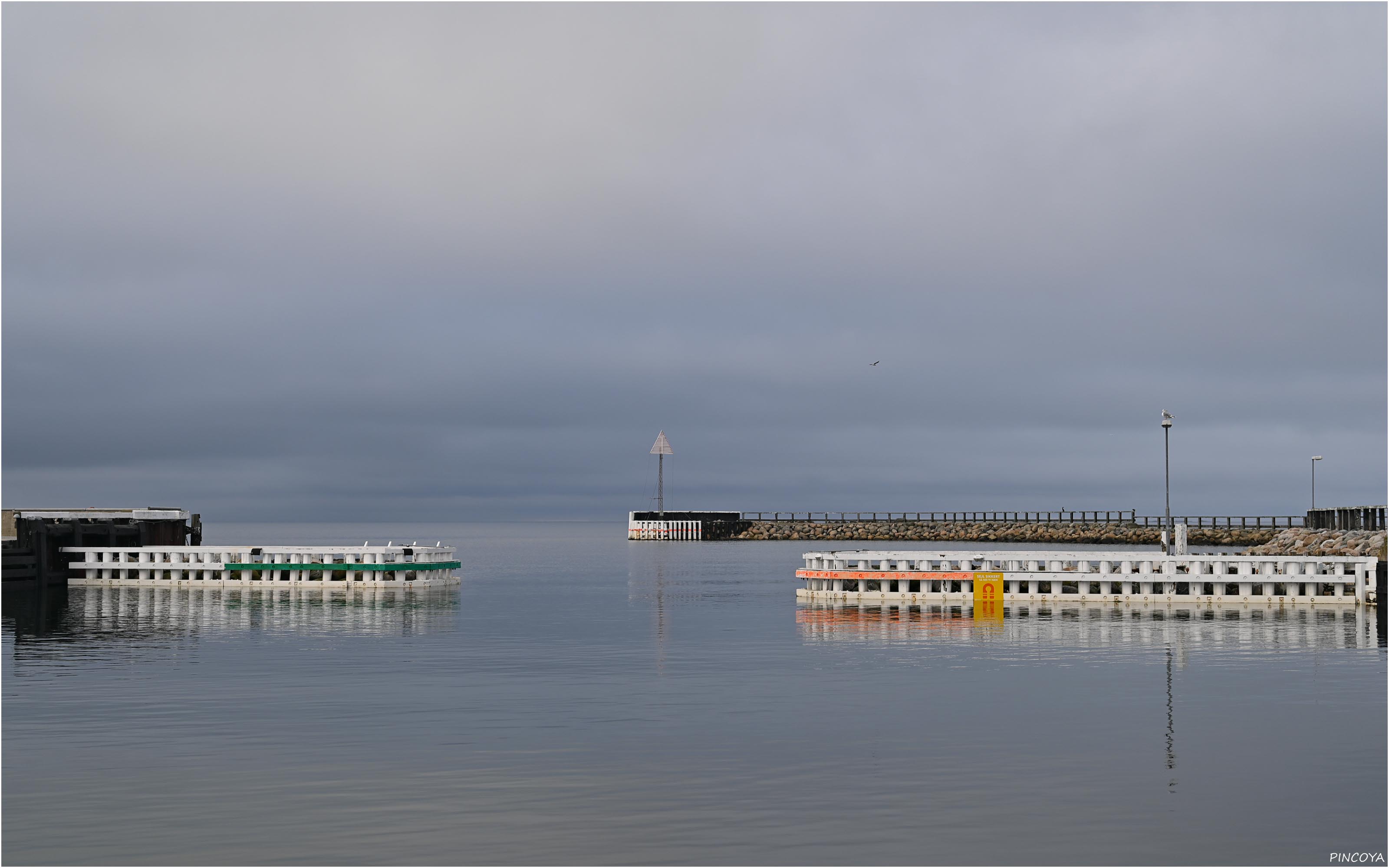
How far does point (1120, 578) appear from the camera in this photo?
64.5 metres

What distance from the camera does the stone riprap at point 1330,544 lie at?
85.0 meters

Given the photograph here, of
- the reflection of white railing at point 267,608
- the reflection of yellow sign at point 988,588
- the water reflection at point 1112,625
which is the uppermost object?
the reflection of yellow sign at point 988,588

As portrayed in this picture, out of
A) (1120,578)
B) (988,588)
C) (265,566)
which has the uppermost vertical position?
(1120,578)

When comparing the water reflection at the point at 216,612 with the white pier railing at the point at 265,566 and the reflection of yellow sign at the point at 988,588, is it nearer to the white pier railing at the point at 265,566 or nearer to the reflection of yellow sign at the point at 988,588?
the white pier railing at the point at 265,566

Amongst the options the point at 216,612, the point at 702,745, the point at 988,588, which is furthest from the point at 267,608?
the point at 702,745

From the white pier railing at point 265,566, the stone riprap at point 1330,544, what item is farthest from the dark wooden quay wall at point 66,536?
the stone riprap at point 1330,544

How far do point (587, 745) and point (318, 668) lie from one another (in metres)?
16.9

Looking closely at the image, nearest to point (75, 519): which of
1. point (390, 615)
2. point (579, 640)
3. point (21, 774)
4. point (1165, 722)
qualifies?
point (390, 615)

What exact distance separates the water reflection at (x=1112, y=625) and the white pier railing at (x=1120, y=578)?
827 mm

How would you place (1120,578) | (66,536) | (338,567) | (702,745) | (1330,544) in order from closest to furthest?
(702,745) → (1120,578) → (338,567) → (66,536) → (1330,544)

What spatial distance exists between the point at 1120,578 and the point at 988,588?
6.56 m

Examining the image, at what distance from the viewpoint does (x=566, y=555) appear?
19362 cm

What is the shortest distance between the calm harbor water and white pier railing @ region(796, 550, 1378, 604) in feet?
28.3

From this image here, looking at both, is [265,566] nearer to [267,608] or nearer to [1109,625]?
[267,608]
